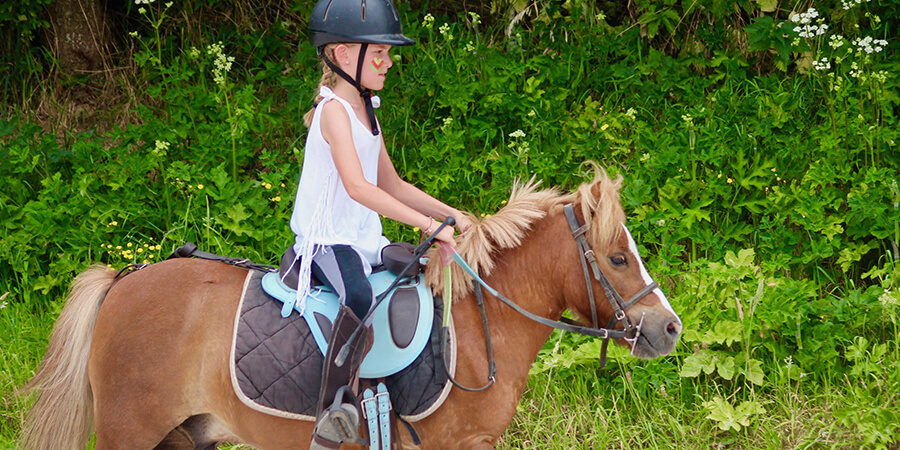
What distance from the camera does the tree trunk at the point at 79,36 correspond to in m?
7.02

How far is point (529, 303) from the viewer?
2.80 meters

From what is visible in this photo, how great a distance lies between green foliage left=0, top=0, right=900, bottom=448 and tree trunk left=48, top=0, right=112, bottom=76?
0.90ft

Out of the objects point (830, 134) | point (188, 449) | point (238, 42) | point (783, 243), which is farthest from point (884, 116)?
point (238, 42)

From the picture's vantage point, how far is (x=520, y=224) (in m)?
2.73

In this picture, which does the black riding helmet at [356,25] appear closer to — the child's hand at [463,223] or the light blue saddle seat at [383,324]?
the child's hand at [463,223]

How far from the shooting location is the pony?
2.65 metres

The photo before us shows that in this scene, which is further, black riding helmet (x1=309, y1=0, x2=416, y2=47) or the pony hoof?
black riding helmet (x1=309, y1=0, x2=416, y2=47)

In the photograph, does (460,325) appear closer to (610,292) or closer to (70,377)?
(610,292)

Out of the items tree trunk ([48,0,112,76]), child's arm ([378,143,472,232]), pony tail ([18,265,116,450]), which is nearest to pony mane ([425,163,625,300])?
child's arm ([378,143,472,232])

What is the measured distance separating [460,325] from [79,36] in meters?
6.01

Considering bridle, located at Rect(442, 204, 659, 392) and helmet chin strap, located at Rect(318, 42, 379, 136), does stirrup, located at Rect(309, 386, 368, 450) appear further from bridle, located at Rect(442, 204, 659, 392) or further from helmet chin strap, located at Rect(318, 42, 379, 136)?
helmet chin strap, located at Rect(318, 42, 379, 136)

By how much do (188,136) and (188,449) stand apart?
3599 mm

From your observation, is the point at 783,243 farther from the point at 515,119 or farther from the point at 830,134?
the point at 515,119

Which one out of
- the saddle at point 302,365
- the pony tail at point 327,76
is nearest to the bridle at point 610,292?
the saddle at point 302,365
